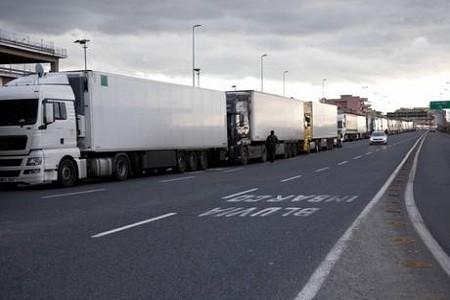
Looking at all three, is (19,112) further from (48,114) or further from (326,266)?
(326,266)

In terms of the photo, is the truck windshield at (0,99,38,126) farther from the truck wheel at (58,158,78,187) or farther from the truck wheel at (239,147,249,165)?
the truck wheel at (239,147,249,165)

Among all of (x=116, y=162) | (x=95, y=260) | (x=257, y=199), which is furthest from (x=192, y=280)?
(x=116, y=162)

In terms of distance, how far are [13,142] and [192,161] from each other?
11.1 m

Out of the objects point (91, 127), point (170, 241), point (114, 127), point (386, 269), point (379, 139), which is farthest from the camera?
point (379, 139)

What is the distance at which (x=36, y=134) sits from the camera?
18422 millimetres

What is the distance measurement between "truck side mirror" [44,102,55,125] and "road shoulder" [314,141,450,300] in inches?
445

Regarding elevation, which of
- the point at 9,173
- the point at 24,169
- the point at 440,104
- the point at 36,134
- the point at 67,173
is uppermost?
the point at 440,104

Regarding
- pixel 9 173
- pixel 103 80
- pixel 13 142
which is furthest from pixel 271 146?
pixel 9 173

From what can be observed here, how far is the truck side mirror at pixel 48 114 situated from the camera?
1873cm

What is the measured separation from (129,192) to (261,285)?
10969mm

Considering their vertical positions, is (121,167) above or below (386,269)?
above

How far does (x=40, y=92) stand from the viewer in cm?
1891

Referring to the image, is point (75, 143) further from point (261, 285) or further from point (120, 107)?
point (261, 285)

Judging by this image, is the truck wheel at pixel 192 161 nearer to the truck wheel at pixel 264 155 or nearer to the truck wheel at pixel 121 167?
the truck wheel at pixel 121 167
